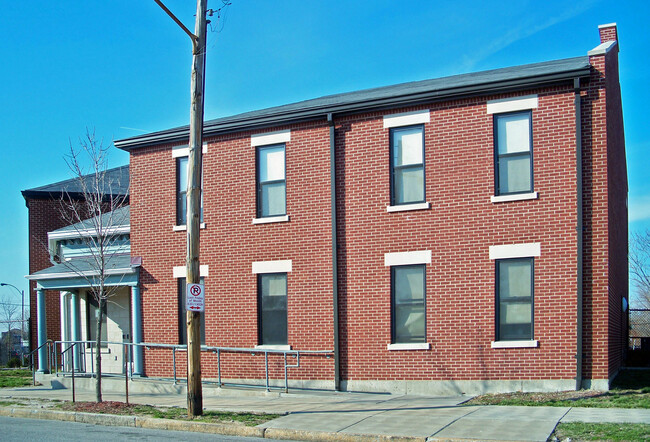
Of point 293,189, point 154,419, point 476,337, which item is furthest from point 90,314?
point 476,337

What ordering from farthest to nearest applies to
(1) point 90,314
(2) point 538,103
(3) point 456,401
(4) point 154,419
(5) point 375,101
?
(1) point 90,314, (5) point 375,101, (2) point 538,103, (3) point 456,401, (4) point 154,419

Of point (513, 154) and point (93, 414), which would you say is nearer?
point (93, 414)

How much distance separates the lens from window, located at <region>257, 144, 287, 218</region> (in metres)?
17.2

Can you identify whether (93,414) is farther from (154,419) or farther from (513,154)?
(513,154)

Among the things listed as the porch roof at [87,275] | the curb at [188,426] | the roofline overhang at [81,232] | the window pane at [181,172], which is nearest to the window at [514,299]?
the curb at [188,426]

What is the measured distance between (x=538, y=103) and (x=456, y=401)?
20.4 feet

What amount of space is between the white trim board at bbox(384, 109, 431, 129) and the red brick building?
1.8 inches

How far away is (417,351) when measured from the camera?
15.5 m

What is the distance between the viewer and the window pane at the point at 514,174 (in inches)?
587

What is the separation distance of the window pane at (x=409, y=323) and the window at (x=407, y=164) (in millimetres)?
2336

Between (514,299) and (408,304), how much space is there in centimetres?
228

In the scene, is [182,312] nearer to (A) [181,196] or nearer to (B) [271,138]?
(A) [181,196]

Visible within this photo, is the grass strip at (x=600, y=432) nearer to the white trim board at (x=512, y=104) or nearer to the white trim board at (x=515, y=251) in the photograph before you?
the white trim board at (x=515, y=251)

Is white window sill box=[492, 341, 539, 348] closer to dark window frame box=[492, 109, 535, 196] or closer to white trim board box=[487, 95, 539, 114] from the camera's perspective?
dark window frame box=[492, 109, 535, 196]
